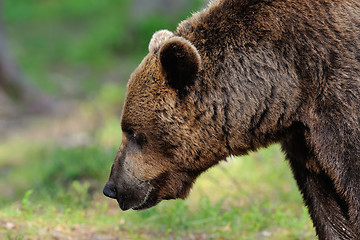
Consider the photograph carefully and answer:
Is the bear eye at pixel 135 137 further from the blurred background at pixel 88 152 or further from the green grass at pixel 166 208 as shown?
the green grass at pixel 166 208

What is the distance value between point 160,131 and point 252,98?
0.68 meters

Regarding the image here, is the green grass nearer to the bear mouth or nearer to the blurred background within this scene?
the blurred background

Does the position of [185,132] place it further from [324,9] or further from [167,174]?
[324,9]

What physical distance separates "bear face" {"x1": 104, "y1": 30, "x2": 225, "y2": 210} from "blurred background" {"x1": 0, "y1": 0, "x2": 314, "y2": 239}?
47cm

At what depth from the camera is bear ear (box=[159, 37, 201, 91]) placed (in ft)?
12.7

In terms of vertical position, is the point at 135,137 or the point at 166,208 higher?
the point at 135,137

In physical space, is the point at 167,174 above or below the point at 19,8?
above

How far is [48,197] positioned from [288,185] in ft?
9.65

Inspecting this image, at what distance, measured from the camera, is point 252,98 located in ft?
13.1

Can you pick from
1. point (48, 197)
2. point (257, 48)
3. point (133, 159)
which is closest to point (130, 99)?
point (133, 159)

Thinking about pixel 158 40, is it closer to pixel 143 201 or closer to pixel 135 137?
pixel 135 137

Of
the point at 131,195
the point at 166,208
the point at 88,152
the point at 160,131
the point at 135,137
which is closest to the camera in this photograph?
the point at 160,131

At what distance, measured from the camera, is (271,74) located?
3.96 metres

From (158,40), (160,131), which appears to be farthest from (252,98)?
(158,40)
